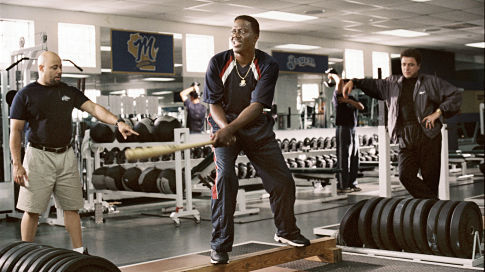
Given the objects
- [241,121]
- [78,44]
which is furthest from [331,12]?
[241,121]

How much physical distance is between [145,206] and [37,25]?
261 centimetres

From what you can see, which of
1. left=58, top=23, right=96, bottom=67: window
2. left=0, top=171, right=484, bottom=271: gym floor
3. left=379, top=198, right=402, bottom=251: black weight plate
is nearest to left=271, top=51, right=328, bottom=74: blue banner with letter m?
left=58, top=23, right=96, bottom=67: window

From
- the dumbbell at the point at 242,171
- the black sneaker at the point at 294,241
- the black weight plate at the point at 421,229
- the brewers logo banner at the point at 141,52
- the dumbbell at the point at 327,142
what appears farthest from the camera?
the dumbbell at the point at 327,142

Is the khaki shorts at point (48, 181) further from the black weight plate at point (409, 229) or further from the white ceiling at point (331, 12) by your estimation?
the white ceiling at point (331, 12)

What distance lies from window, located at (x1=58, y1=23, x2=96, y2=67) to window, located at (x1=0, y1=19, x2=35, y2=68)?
1.37ft

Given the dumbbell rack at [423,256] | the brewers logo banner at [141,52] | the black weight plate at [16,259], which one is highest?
the brewers logo banner at [141,52]

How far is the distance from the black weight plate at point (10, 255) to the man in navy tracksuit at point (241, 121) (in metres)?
0.87

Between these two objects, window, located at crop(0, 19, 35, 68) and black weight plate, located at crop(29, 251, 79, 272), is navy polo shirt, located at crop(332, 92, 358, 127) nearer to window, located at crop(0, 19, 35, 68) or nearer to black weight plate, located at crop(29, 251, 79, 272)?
window, located at crop(0, 19, 35, 68)

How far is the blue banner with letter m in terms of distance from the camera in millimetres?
10625

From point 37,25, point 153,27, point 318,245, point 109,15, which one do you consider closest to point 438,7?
point 153,27

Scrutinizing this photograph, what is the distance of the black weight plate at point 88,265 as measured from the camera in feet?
7.73

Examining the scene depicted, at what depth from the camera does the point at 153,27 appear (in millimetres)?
8820

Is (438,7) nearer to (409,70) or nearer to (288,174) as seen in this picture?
(409,70)

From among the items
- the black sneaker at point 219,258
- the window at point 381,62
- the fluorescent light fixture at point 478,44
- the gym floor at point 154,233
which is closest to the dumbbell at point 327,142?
the gym floor at point 154,233
